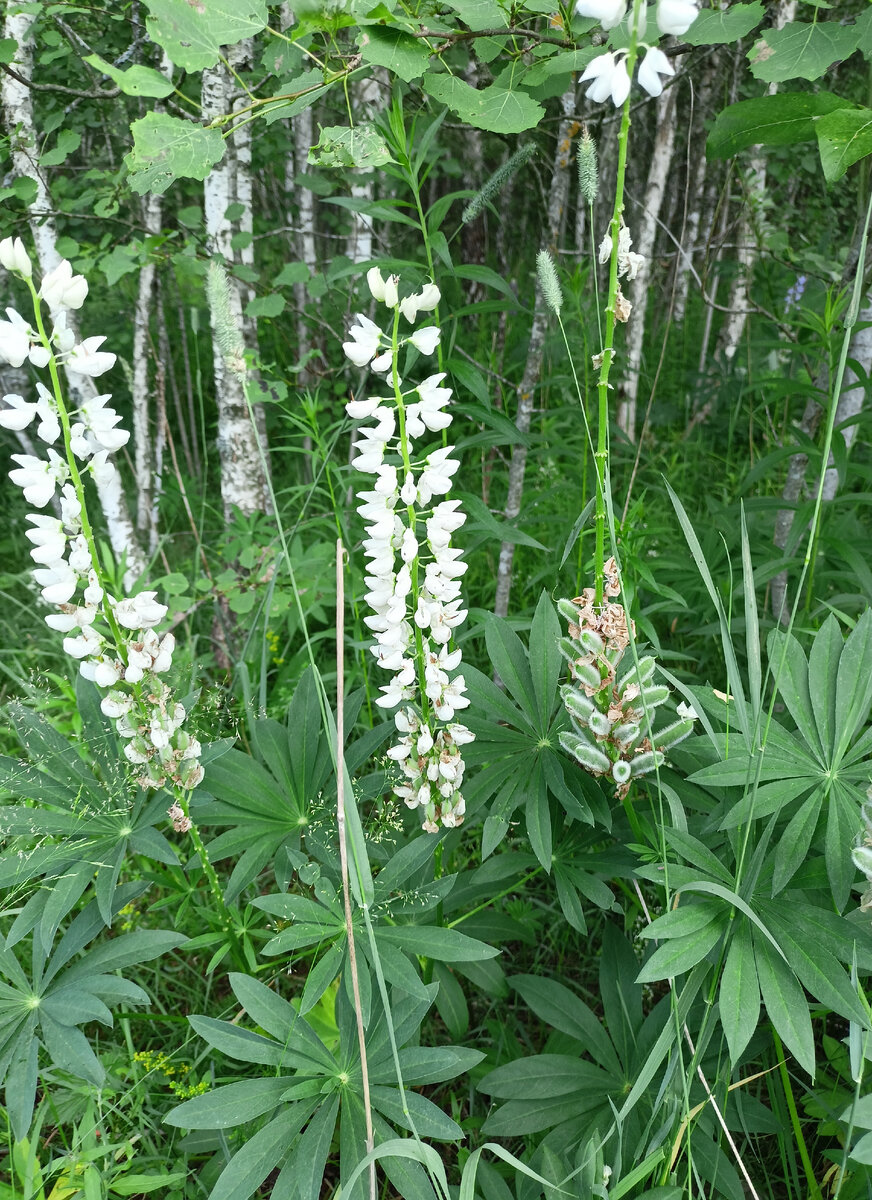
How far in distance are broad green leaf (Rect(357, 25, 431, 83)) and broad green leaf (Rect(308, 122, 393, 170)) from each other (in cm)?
12

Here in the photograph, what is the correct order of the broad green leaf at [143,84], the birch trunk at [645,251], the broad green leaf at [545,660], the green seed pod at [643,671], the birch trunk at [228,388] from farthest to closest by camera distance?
1. the birch trunk at [645,251]
2. the birch trunk at [228,388]
3. the broad green leaf at [545,660]
4. the broad green leaf at [143,84]
5. the green seed pod at [643,671]

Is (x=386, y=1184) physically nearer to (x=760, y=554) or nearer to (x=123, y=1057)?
(x=123, y=1057)

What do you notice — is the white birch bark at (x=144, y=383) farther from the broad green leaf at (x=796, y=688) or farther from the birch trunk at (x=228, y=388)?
the broad green leaf at (x=796, y=688)

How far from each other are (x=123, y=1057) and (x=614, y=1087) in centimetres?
107

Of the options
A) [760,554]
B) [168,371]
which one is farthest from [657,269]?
[760,554]

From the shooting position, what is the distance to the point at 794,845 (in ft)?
4.32

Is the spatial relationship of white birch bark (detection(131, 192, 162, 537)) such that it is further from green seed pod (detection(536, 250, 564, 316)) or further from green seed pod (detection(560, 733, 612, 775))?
green seed pod (detection(560, 733, 612, 775))

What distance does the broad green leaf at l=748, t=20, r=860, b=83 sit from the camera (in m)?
1.47

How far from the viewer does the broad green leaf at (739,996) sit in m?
1.16

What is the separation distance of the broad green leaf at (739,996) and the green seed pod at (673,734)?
309mm

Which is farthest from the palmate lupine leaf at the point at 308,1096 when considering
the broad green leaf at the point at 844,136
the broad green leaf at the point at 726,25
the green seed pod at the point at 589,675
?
the broad green leaf at the point at 726,25

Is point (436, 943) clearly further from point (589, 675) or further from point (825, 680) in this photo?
point (825, 680)

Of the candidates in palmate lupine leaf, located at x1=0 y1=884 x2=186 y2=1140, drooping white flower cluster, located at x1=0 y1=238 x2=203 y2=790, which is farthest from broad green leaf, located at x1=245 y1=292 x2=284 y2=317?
palmate lupine leaf, located at x1=0 y1=884 x2=186 y2=1140

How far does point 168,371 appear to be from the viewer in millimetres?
4891
